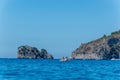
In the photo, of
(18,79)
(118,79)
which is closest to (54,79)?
(18,79)

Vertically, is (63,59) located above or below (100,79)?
above

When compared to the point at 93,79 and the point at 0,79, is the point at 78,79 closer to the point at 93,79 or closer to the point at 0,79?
the point at 93,79

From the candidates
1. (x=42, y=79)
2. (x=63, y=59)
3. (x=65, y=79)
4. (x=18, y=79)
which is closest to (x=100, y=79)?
→ (x=65, y=79)

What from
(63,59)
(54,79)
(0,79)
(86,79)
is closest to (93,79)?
(86,79)

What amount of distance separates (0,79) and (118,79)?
48.3ft

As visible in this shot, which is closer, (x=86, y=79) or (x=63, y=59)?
(x=86, y=79)

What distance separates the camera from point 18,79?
47656 mm

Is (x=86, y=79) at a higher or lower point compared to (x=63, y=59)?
lower

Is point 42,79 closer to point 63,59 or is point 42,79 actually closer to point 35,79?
point 35,79

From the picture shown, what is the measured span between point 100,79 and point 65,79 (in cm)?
445

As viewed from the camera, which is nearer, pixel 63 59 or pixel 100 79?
pixel 100 79

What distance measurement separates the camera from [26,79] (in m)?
47.5

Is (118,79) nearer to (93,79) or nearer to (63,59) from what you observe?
(93,79)

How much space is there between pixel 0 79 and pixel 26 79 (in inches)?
Answer: 129
